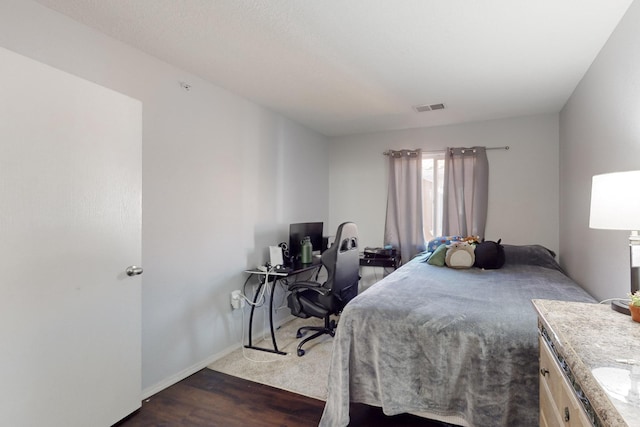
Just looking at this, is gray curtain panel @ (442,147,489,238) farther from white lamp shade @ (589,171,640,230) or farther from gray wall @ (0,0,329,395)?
white lamp shade @ (589,171,640,230)

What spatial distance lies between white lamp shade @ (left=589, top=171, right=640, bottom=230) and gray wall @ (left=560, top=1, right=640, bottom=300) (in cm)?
57

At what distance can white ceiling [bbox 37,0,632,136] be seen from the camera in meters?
1.79

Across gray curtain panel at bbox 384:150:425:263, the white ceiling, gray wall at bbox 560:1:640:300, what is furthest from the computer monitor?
gray wall at bbox 560:1:640:300

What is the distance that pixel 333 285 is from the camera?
2.79 meters

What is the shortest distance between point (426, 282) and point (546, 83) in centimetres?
204

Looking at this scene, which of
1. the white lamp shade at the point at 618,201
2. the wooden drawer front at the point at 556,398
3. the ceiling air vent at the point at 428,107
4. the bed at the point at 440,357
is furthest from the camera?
the ceiling air vent at the point at 428,107

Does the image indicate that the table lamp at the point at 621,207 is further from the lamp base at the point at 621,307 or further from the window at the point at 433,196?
the window at the point at 433,196

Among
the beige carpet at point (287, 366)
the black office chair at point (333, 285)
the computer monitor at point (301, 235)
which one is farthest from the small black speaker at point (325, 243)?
the beige carpet at point (287, 366)

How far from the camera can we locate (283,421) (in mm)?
1988

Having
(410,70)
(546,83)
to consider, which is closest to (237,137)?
(410,70)

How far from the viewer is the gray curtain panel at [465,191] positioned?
3932mm

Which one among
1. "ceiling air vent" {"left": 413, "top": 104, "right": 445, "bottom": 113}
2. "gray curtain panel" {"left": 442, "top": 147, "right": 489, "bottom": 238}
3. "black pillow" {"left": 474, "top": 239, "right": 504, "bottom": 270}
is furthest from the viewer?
"gray curtain panel" {"left": 442, "top": 147, "right": 489, "bottom": 238}

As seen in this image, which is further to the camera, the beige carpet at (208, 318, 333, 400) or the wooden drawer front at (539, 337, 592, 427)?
the beige carpet at (208, 318, 333, 400)

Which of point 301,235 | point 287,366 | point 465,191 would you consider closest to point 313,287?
point 287,366
